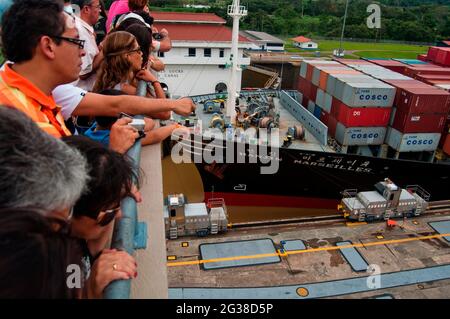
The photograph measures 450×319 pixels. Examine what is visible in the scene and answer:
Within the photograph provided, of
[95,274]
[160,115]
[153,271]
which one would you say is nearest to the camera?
[95,274]

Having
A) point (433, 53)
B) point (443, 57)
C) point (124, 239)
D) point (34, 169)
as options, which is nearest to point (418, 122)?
point (443, 57)

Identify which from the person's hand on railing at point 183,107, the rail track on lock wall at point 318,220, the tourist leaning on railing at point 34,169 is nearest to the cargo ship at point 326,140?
the rail track on lock wall at point 318,220

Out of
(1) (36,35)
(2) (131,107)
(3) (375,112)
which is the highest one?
(1) (36,35)

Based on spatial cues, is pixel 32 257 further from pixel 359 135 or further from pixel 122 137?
pixel 359 135

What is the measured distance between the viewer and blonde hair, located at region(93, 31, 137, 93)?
3.74m

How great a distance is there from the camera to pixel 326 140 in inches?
675

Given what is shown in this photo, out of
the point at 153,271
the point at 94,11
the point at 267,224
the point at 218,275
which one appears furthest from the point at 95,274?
the point at 267,224

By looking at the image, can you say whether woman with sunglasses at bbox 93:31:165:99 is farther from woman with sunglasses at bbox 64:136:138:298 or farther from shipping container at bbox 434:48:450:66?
shipping container at bbox 434:48:450:66

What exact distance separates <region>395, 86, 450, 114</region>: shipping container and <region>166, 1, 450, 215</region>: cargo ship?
0.04 metres

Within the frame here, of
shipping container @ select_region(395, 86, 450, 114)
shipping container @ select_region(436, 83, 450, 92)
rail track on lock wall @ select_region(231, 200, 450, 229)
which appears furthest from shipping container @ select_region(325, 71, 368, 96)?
rail track on lock wall @ select_region(231, 200, 450, 229)

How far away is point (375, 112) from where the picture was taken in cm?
1675

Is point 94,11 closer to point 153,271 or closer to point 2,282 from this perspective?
point 153,271

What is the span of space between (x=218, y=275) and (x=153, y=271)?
7.82 meters

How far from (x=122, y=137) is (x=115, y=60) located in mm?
1406
